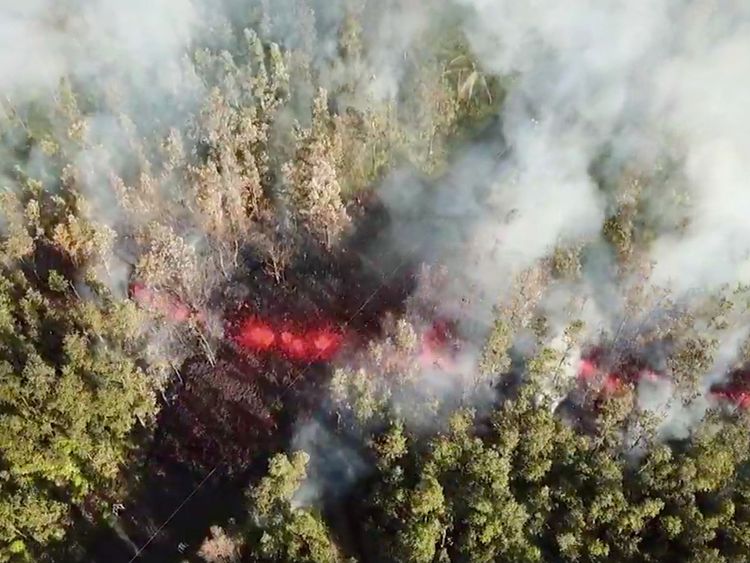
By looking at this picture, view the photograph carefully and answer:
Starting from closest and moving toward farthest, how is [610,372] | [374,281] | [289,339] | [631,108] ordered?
[610,372] < [289,339] < [374,281] < [631,108]

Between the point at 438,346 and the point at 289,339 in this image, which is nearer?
the point at 438,346

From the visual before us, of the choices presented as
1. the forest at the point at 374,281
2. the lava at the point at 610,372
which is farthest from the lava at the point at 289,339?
the lava at the point at 610,372

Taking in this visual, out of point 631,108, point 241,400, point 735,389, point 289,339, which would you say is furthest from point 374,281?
point 735,389

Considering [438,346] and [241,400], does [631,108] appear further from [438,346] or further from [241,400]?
[241,400]

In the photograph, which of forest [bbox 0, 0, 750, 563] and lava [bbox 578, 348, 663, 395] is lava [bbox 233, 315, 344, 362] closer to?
forest [bbox 0, 0, 750, 563]

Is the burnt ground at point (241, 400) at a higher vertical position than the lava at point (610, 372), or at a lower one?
lower

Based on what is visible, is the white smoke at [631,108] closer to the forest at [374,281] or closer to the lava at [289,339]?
the forest at [374,281]

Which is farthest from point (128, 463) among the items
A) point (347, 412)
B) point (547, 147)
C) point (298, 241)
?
point (547, 147)

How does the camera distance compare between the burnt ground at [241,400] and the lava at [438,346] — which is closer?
the burnt ground at [241,400]
